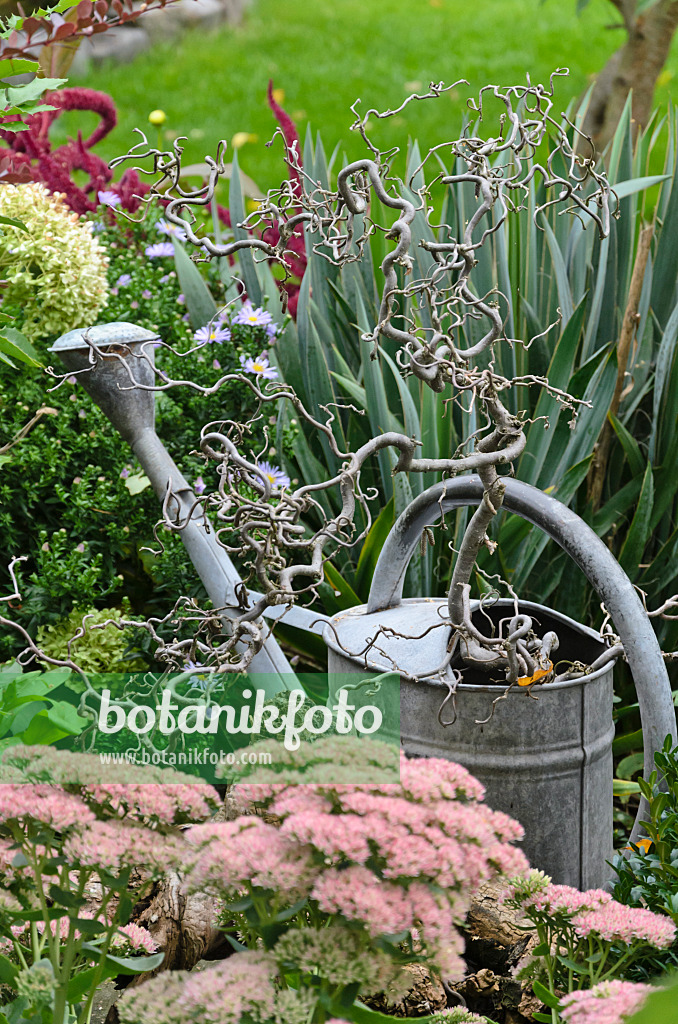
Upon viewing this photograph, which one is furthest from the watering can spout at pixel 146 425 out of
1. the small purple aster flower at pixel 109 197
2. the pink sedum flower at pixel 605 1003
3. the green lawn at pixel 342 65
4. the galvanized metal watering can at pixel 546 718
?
the green lawn at pixel 342 65

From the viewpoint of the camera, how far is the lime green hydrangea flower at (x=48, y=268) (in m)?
2.13

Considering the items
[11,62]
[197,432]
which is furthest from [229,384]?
[11,62]

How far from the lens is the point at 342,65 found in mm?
7672

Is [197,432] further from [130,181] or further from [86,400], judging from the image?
[130,181]

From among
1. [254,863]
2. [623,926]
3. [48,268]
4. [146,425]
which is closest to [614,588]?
[623,926]

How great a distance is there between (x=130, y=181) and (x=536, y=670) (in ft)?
7.03

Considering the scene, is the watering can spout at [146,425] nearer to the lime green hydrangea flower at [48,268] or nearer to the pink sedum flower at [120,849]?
the lime green hydrangea flower at [48,268]

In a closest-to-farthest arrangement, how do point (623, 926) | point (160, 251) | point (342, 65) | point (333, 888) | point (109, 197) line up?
point (333, 888) < point (623, 926) < point (160, 251) < point (109, 197) < point (342, 65)

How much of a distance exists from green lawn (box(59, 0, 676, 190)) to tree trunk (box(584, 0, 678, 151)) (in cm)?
228

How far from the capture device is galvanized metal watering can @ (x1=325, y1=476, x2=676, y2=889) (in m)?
1.36

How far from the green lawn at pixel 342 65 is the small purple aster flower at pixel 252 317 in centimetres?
328

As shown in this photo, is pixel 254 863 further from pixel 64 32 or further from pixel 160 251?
pixel 160 251

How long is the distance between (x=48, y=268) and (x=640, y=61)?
2.34 metres

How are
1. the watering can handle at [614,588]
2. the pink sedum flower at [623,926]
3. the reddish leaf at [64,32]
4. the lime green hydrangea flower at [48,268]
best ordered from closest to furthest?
the pink sedum flower at [623,926] < the watering can handle at [614,588] < the reddish leaf at [64,32] < the lime green hydrangea flower at [48,268]
